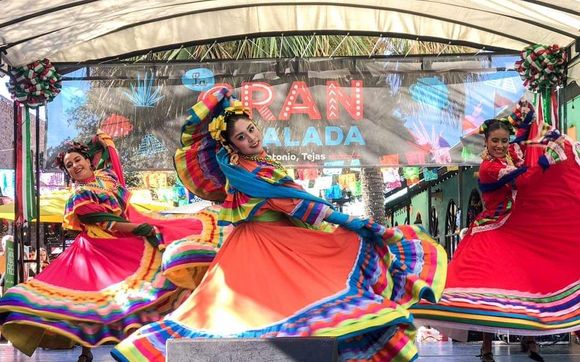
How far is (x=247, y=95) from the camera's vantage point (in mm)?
8922

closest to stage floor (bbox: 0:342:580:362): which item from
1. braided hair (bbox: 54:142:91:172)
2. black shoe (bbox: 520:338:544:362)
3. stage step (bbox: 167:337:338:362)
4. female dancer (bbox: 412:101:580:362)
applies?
black shoe (bbox: 520:338:544:362)

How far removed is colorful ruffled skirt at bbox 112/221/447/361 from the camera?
13.8 feet

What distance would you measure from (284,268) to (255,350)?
99 cm

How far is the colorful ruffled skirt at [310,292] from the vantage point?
13.8 feet

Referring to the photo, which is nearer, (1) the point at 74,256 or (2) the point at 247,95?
(1) the point at 74,256

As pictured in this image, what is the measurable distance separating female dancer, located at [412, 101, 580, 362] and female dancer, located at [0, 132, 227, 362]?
1.68m

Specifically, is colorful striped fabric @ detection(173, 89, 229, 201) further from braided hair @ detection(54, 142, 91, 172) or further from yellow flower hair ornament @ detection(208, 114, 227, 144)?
braided hair @ detection(54, 142, 91, 172)

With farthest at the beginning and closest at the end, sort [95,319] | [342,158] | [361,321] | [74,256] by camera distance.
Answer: [342,158] < [74,256] < [95,319] < [361,321]

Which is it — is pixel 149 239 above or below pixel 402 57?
below

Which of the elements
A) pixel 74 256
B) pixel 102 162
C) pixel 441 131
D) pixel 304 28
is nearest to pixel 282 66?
pixel 304 28

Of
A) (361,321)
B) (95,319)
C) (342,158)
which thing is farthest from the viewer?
(342,158)

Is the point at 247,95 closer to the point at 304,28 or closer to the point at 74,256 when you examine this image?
the point at 304,28

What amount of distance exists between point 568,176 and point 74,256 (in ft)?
10.7

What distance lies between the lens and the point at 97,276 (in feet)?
21.2
